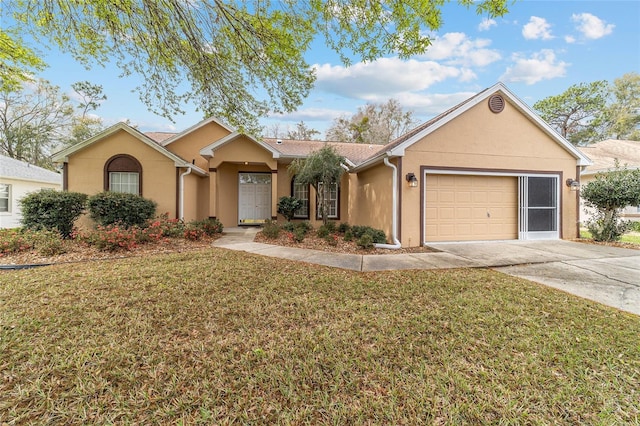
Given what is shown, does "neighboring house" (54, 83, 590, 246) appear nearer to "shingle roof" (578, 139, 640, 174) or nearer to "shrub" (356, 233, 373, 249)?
"shrub" (356, 233, 373, 249)

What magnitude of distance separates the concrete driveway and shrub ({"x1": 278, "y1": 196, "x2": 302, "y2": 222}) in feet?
19.3

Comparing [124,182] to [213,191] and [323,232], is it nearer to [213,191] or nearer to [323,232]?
[213,191]

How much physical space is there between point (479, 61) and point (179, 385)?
11.0 m

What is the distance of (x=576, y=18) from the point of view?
8.50 m

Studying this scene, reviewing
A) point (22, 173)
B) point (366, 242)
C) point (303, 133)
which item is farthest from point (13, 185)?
point (303, 133)

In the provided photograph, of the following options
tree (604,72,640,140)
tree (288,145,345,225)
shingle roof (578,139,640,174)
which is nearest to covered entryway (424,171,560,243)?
tree (288,145,345,225)

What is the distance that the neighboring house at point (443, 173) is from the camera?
8.34m

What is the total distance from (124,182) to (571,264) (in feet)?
45.8

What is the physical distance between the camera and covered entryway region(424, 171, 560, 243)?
8.73 metres

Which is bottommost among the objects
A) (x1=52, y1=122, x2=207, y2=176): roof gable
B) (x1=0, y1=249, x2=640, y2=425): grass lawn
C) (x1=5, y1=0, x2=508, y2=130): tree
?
(x1=0, y1=249, x2=640, y2=425): grass lawn

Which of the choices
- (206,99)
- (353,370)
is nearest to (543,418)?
(353,370)

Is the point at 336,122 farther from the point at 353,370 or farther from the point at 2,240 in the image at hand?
the point at 353,370

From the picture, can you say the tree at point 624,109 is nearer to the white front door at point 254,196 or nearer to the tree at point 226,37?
the white front door at point 254,196

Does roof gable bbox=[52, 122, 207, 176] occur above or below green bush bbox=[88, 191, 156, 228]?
above
